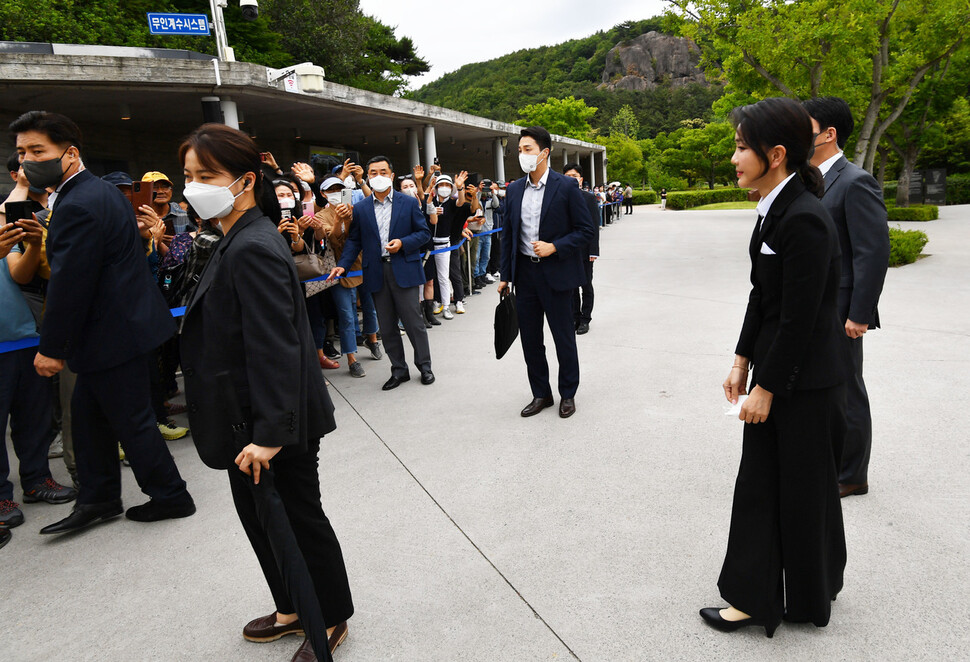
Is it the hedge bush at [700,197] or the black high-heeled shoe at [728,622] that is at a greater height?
the hedge bush at [700,197]

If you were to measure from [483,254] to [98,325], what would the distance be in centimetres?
906

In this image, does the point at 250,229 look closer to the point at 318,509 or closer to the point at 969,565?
the point at 318,509

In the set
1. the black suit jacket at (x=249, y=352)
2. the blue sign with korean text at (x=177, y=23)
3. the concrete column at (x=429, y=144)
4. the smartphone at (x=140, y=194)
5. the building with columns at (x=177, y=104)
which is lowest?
the black suit jacket at (x=249, y=352)

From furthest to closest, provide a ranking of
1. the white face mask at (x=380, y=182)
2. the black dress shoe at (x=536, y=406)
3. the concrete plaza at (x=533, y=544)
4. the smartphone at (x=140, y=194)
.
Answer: the white face mask at (x=380, y=182) → the black dress shoe at (x=536, y=406) → the smartphone at (x=140, y=194) → the concrete plaza at (x=533, y=544)

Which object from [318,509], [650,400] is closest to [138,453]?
[318,509]

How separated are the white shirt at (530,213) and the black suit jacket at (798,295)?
2.70m

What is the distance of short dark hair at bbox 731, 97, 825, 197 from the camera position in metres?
2.17

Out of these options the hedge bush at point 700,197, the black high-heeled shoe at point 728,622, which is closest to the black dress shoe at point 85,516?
the black high-heeled shoe at point 728,622

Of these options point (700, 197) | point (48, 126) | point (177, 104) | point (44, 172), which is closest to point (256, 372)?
point (44, 172)

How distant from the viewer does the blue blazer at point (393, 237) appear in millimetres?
5867

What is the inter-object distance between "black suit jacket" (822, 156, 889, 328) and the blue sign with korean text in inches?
336

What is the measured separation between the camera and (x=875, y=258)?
3146 mm

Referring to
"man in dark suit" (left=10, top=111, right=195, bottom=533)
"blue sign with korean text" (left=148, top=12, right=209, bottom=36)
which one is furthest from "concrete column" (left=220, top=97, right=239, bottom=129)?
"man in dark suit" (left=10, top=111, right=195, bottom=533)

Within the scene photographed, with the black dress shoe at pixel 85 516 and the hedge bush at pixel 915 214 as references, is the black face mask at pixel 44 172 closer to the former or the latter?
the black dress shoe at pixel 85 516
